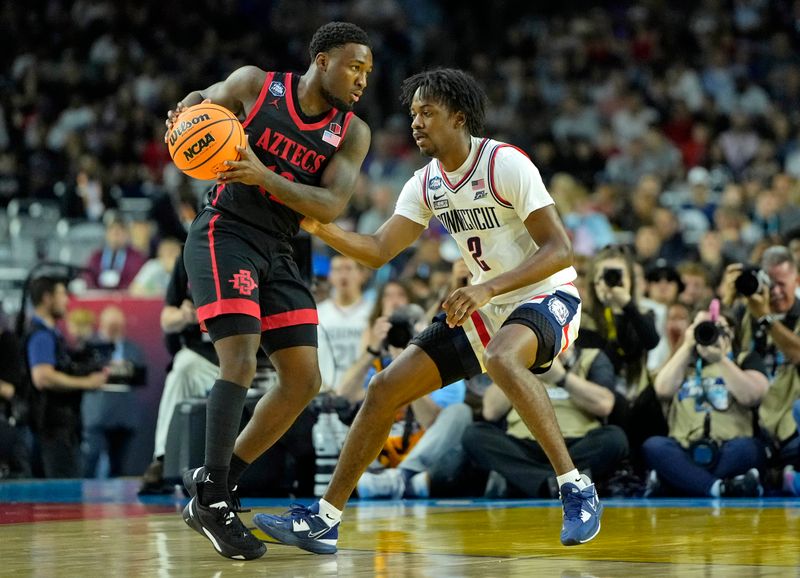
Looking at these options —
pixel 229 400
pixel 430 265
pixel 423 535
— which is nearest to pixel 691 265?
pixel 430 265

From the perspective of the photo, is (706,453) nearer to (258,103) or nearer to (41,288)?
(258,103)

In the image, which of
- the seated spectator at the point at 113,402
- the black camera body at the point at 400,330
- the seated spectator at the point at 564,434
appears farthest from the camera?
the seated spectator at the point at 113,402

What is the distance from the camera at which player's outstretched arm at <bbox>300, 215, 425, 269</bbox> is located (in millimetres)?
5965

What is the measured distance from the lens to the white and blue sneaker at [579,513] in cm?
556

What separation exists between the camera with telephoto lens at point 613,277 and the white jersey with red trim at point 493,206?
2975mm

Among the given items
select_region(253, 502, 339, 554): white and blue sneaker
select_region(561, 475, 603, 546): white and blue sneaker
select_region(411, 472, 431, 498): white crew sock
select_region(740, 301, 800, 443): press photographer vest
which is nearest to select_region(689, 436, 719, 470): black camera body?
select_region(740, 301, 800, 443): press photographer vest

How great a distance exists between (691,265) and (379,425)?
5380 mm

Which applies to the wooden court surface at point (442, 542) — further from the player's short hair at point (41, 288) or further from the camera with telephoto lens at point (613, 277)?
the player's short hair at point (41, 288)

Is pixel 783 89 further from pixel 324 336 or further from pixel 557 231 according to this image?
pixel 557 231

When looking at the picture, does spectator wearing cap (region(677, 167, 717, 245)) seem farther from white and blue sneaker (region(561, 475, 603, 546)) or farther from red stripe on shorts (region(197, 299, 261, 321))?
red stripe on shorts (region(197, 299, 261, 321))

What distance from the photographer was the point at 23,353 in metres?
11.1

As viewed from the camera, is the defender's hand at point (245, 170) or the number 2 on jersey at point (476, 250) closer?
the defender's hand at point (245, 170)

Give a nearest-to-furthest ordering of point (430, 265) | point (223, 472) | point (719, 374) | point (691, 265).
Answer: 1. point (223, 472)
2. point (719, 374)
3. point (691, 265)
4. point (430, 265)

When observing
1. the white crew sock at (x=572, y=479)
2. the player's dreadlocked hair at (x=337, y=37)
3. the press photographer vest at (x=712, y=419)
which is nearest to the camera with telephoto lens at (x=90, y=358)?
the press photographer vest at (x=712, y=419)
